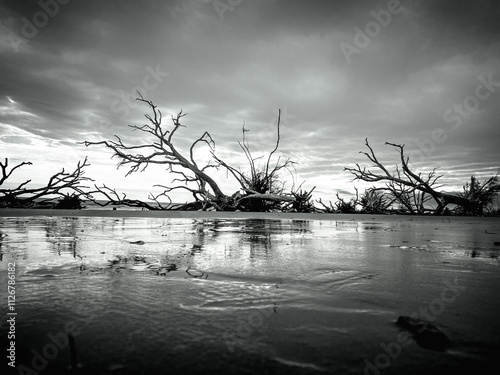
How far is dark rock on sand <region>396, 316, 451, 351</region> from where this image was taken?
0.77 meters

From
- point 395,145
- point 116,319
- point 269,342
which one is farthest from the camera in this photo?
point 395,145

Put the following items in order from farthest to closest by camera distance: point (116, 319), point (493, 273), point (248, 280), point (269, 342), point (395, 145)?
1. point (395, 145)
2. point (493, 273)
3. point (248, 280)
4. point (116, 319)
5. point (269, 342)

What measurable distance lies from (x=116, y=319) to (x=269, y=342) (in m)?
0.46

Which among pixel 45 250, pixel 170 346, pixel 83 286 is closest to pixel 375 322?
pixel 170 346

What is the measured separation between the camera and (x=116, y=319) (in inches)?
35.8

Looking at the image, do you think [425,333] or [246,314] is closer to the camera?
[425,333]

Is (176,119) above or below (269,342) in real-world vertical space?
above

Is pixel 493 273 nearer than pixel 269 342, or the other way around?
pixel 269 342

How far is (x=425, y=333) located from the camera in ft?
2.73

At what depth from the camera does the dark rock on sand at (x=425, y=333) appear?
77 cm

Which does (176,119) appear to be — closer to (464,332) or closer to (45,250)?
(45,250)

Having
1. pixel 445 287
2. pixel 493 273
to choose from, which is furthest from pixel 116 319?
pixel 493 273

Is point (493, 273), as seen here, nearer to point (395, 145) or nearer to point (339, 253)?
point (339, 253)

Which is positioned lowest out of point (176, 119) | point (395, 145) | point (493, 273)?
point (493, 273)
